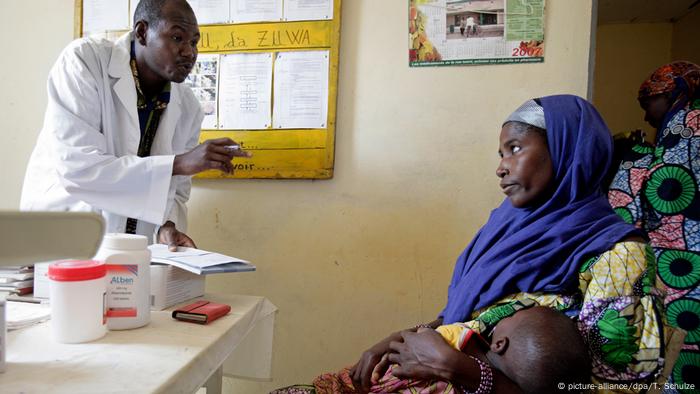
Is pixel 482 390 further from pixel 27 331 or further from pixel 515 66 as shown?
pixel 515 66

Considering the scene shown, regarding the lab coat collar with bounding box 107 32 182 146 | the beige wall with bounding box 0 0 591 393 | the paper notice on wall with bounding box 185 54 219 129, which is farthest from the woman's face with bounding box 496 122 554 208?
the paper notice on wall with bounding box 185 54 219 129

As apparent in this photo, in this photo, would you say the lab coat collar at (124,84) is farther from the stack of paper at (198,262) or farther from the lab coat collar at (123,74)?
the stack of paper at (198,262)

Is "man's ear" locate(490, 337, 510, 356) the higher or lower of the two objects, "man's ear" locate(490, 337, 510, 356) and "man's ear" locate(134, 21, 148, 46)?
the lower

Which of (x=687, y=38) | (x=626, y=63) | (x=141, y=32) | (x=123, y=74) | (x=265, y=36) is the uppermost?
(x=687, y=38)

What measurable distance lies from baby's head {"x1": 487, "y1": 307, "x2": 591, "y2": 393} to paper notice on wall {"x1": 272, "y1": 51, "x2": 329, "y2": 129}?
4.09 ft

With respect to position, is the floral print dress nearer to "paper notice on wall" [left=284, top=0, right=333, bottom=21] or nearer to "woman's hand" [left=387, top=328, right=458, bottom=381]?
"woman's hand" [left=387, top=328, right=458, bottom=381]

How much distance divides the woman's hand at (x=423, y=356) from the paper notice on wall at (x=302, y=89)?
109cm

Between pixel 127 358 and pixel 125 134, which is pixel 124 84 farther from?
pixel 127 358

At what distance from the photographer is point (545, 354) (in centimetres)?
80

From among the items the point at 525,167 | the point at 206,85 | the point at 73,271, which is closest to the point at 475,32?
the point at 525,167

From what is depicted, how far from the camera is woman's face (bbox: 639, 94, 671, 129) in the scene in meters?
1.79

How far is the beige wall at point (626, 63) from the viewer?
134 inches

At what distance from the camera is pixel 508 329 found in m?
0.90

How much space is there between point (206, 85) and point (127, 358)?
4.92ft
